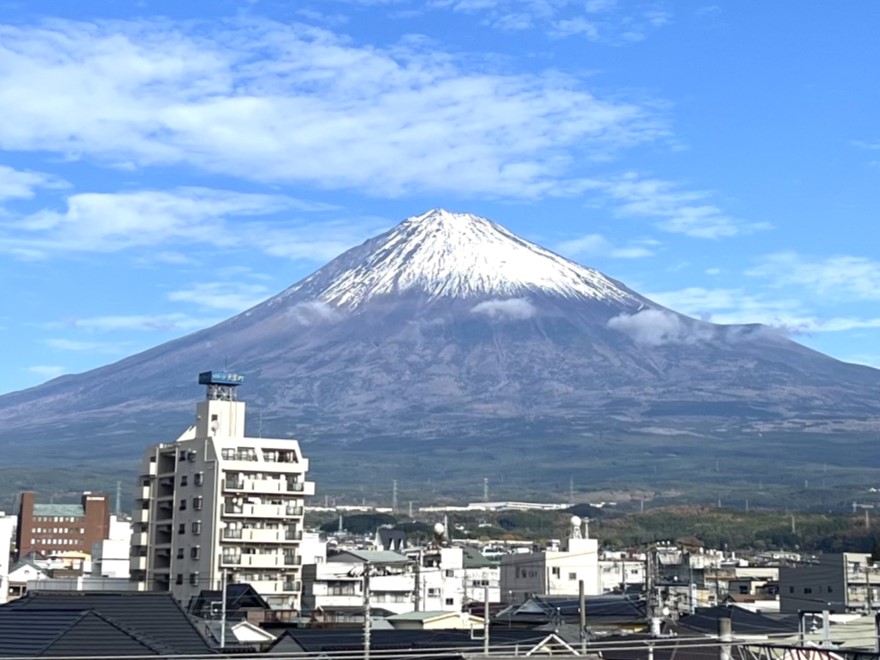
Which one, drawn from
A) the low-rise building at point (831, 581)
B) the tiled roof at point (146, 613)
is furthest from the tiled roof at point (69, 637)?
the low-rise building at point (831, 581)

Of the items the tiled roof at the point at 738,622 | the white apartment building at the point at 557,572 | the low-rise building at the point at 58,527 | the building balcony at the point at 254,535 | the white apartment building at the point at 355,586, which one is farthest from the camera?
the low-rise building at the point at 58,527

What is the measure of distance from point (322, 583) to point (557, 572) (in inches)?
540

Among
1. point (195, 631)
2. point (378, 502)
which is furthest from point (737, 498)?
point (195, 631)

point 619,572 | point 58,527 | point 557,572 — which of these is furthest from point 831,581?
point 58,527

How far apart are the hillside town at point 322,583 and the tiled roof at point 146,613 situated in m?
0.04

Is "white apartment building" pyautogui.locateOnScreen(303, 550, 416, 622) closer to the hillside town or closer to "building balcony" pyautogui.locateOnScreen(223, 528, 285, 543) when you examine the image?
the hillside town

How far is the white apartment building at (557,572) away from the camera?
7081 cm

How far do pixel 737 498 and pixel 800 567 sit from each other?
13101cm

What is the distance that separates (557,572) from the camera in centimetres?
7131

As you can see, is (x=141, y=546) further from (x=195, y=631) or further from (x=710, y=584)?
(x=195, y=631)

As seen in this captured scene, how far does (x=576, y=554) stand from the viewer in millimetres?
71750

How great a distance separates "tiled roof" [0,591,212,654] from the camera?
24.0 metres

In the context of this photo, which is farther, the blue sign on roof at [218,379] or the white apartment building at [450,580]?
the blue sign on roof at [218,379]

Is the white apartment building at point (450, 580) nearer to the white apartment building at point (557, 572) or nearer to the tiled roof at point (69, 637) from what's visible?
Result: the white apartment building at point (557, 572)
